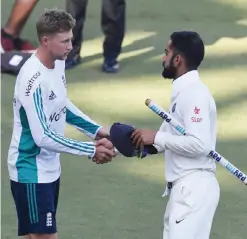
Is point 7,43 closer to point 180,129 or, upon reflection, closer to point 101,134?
point 101,134

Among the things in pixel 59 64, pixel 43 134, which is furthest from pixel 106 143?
pixel 59 64

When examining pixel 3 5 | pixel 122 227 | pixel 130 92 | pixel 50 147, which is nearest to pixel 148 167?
pixel 122 227

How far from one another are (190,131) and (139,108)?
3.76 meters

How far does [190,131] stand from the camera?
15.0ft

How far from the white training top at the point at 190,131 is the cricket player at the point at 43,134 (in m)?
0.36

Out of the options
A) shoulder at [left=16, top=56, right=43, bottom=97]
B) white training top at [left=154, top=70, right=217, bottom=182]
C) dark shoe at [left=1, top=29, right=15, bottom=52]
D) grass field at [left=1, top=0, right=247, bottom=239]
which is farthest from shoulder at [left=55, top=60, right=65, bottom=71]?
dark shoe at [left=1, top=29, right=15, bottom=52]

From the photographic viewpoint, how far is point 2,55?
9469 millimetres

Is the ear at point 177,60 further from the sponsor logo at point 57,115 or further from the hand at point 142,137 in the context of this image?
the sponsor logo at point 57,115

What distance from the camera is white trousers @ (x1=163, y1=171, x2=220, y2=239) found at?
4660 millimetres

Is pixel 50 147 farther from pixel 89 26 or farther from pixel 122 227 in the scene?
pixel 89 26

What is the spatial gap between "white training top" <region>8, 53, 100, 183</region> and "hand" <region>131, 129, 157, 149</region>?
0.24 meters

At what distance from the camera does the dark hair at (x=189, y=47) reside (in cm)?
473

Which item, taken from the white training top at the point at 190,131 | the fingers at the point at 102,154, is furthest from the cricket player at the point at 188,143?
the fingers at the point at 102,154

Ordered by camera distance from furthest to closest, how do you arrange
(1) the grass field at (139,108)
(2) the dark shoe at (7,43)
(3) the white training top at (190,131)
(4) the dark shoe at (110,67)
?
(2) the dark shoe at (7,43)
(4) the dark shoe at (110,67)
(1) the grass field at (139,108)
(3) the white training top at (190,131)
